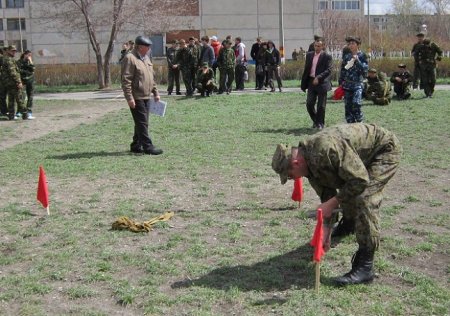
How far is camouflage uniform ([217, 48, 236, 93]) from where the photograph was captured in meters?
20.0

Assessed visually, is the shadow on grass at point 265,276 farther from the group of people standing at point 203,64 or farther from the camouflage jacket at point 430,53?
the group of people standing at point 203,64

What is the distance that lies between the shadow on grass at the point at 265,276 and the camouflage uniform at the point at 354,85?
20.9 feet

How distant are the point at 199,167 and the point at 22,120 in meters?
8.19

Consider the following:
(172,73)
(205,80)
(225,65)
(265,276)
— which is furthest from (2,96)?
(265,276)

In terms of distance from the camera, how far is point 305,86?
12.0 meters

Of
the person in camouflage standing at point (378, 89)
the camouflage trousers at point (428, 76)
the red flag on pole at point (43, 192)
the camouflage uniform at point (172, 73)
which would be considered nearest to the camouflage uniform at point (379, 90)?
the person in camouflage standing at point (378, 89)

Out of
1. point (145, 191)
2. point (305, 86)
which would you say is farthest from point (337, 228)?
point (305, 86)

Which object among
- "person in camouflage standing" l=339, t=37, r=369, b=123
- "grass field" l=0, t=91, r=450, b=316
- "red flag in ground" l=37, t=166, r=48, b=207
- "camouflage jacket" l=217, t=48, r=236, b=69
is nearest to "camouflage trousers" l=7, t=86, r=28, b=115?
"grass field" l=0, t=91, r=450, b=316

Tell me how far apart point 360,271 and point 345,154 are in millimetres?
972

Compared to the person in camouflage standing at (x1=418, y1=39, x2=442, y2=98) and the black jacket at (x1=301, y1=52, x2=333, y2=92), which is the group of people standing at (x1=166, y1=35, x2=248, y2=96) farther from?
the black jacket at (x1=301, y1=52, x2=333, y2=92)

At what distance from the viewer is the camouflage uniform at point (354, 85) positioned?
1101cm

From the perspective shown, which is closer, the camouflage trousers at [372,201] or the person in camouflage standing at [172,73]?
the camouflage trousers at [372,201]

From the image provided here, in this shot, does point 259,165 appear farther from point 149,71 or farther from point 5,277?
point 5,277

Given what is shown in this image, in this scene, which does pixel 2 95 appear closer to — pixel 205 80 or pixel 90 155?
pixel 205 80
